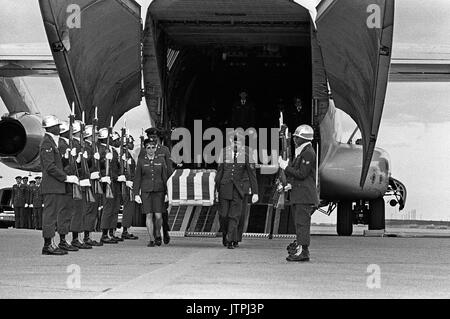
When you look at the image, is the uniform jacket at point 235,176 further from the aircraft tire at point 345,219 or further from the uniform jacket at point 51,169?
the aircraft tire at point 345,219

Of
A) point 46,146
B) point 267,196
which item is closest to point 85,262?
point 46,146

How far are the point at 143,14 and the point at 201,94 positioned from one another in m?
5.01

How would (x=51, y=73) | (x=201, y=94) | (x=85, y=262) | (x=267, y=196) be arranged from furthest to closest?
(x=51, y=73), (x=201, y=94), (x=267, y=196), (x=85, y=262)

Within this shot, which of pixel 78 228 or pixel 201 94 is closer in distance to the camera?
pixel 78 228

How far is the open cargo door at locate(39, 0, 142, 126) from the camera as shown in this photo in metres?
13.4

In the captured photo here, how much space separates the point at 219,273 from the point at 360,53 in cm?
588

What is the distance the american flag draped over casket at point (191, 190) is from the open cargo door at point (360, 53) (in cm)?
272

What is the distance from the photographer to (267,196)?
58.8ft

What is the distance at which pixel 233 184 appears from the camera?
44.9ft

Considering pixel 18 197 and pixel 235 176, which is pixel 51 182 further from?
pixel 18 197

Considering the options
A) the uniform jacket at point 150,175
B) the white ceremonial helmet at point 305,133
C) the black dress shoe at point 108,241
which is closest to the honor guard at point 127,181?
the black dress shoe at point 108,241

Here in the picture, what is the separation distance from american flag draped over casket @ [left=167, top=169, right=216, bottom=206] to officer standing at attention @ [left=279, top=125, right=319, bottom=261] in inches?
226

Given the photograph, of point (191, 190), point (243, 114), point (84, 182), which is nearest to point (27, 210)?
point (243, 114)
